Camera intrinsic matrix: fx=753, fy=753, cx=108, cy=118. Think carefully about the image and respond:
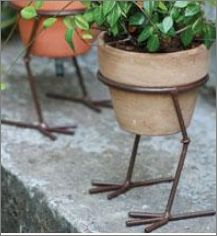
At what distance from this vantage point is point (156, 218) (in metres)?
2.19

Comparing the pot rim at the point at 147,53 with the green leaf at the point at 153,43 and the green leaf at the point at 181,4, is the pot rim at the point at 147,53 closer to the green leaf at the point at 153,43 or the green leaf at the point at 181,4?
the green leaf at the point at 153,43

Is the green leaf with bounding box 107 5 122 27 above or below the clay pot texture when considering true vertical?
above

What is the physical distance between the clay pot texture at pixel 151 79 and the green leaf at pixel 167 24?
0.32 ft

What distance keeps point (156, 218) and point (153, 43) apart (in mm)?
524

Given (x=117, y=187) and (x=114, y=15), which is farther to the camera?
(x=117, y=187)

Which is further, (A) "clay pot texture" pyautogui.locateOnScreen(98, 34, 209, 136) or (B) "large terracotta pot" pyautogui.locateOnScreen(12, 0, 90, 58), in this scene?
(B) "large terracotta pot" pyautogui.locateOnScreen(12, 0, 90, 58)

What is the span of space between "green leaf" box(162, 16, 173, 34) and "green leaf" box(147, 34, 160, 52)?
0.12 ft

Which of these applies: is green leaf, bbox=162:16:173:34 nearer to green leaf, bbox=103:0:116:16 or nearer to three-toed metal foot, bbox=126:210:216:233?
green leaf, bbox=103:0:116:16

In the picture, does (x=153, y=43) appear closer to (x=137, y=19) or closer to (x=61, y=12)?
(x=137, y=19)

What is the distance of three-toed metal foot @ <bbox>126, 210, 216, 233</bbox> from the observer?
7.13 feet

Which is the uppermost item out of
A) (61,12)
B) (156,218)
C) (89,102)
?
(61,12)

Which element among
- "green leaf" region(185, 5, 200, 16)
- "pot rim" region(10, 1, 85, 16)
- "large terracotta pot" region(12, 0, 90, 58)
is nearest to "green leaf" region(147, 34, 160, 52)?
"green leaf" region(185, 5, 200, 16)

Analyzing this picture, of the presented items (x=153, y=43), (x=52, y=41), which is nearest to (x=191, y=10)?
(x=153, y=43)

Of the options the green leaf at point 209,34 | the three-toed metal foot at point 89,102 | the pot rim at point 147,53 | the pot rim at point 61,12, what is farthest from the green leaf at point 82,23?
the three-toed metal foot at point 89,102
